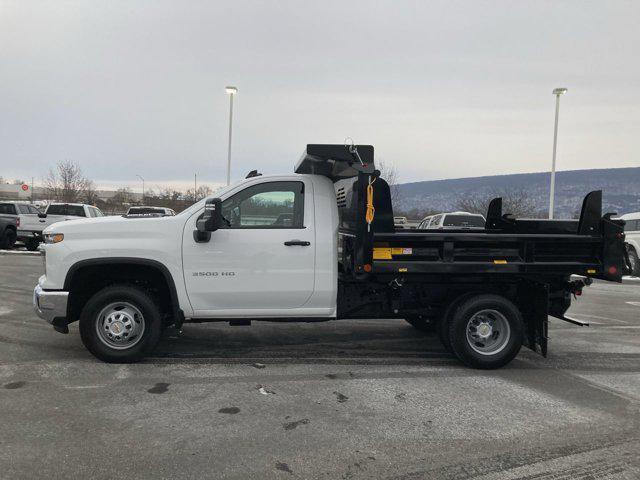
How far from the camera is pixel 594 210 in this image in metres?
5.79

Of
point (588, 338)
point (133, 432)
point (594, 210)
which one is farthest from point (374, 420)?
point (588, 338)

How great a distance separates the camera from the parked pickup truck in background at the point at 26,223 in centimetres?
1952

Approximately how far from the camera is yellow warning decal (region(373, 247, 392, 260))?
5.51 meters

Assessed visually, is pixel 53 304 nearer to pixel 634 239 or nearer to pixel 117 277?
pixel 117 277

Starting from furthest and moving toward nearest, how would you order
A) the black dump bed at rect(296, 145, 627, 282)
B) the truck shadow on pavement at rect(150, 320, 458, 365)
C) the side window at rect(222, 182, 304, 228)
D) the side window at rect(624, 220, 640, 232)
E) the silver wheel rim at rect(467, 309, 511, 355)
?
the side window at rect(624, 220, 640, 232)
the truck shadow on pavement at rect(150, 320, 458, 365)
the silver wheel rim at rect(467, 309, 511, 355)
the side window at rect(222, 182, 304, 228)
the black dump bed at rect(296, 145, 627, 282)

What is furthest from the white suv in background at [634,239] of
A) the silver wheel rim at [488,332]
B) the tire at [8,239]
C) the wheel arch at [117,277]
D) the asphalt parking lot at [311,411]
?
the tire at [8,239]

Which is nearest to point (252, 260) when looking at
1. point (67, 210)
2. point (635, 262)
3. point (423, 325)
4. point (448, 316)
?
point (448, 316)

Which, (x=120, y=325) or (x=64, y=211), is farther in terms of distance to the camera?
(x=64, y=211)

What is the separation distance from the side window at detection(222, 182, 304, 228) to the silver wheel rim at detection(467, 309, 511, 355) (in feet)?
7.43

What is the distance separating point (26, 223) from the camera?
19531 mm

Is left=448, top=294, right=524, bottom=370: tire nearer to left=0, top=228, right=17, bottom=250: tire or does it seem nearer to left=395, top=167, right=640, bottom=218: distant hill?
left=0, top=228, right=17, bottom=250: tire

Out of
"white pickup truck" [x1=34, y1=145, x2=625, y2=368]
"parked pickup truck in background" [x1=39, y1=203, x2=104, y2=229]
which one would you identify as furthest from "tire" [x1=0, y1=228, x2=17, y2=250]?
"white pickup truck" [x1=34, y1=145, x2=625, y2=368]

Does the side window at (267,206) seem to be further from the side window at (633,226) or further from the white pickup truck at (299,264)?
the side window at (633,226)

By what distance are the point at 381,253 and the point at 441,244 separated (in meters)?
0.67
